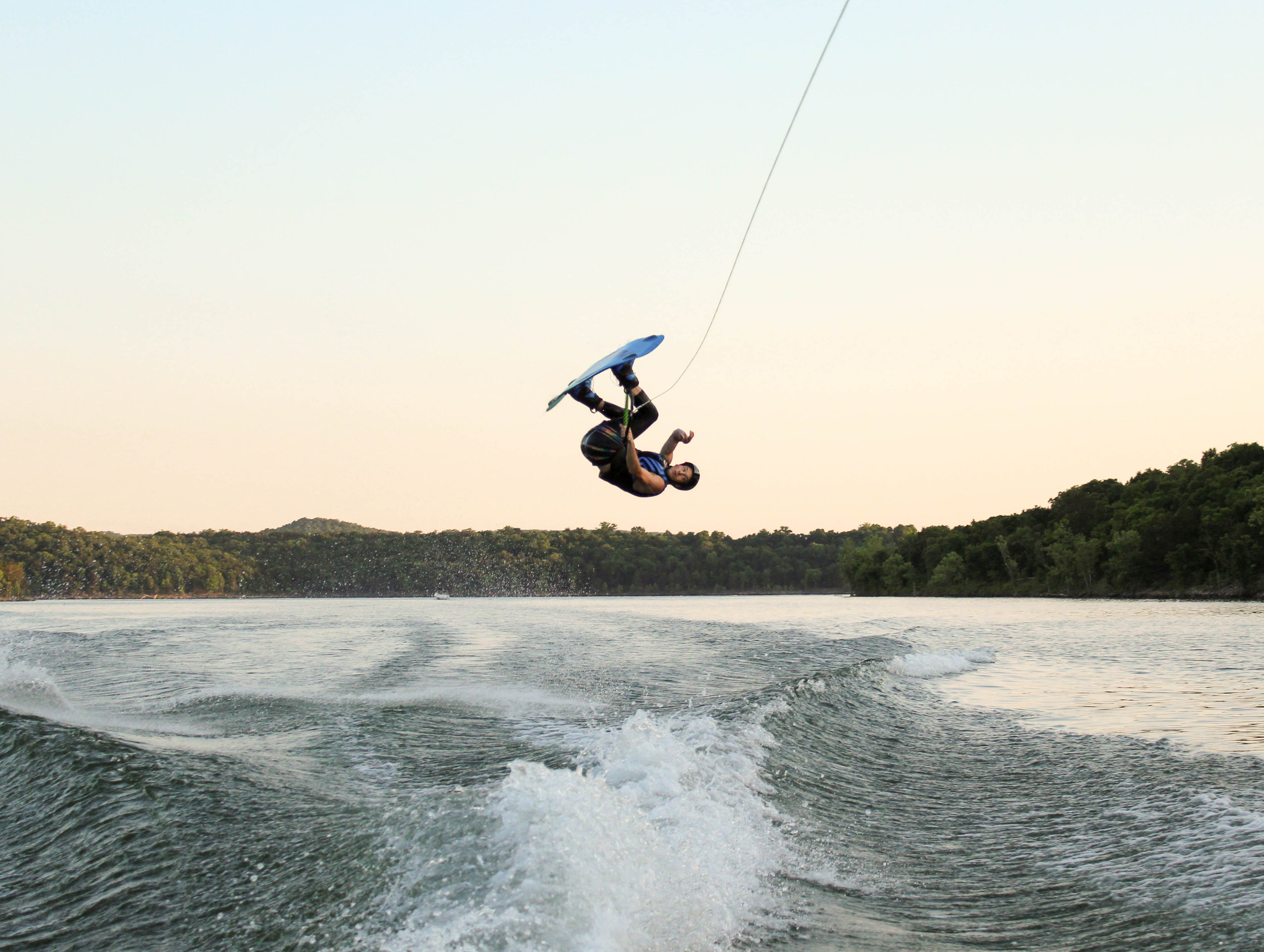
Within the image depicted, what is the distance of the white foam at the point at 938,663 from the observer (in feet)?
70.4

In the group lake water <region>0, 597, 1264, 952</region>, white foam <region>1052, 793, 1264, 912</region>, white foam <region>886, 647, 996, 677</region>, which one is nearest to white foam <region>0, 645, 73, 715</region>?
lake water <region>0, 597, 1264, 952</region>

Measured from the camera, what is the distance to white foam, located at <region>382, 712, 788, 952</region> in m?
5.05

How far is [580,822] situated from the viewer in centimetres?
612

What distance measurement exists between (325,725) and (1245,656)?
2212 centimetres

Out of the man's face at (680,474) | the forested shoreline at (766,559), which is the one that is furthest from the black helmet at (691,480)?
the forested shoreline at (766,559)

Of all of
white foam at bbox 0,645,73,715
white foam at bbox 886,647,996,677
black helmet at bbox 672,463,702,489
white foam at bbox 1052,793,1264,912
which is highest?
black helmet at bbox 672,463,702,489

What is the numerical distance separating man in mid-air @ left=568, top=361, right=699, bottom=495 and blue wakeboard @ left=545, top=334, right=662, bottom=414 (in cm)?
9

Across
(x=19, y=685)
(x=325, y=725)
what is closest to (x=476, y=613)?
(x=19, y=685)

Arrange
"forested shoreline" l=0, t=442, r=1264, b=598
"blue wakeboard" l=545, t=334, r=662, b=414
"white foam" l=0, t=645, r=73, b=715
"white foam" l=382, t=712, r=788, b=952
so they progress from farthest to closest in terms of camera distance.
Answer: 1. "forested shoreline" l=0, t=442, r=1264, b=598
2. "white foam" l=0, t=645, r=73, b=715
3. "blue wakeboard" l=545, t=334, r=662, b=414
4. "white foam" l=382, t=712, r=788, b=952

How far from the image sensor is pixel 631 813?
267 inches

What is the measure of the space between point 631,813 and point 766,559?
18103 cm

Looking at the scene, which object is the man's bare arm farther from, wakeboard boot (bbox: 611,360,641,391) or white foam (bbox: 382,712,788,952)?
white foam (bbox: 382,712,788,952)

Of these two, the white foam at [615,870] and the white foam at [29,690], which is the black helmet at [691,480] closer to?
the white foam at [615,870]

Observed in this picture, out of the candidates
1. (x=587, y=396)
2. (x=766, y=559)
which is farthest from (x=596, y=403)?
(x=766, y=559)
